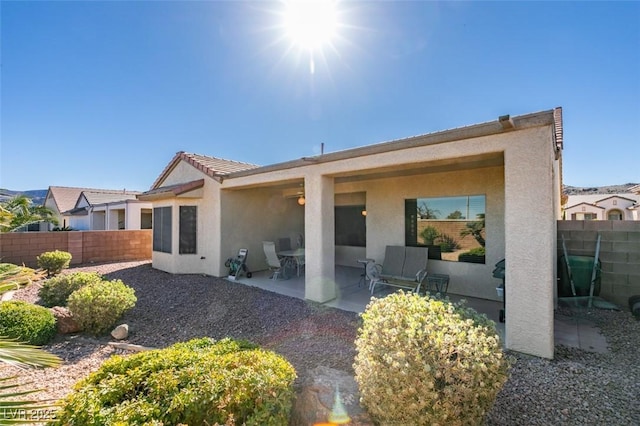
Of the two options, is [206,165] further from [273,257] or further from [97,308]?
[97,308]

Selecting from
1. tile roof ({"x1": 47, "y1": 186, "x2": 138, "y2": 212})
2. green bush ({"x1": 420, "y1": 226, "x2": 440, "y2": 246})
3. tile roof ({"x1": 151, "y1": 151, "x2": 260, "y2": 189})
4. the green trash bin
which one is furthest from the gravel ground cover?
tile roof ({"x1": 47, "y1": 186, "x2": 138, "y2": 212})

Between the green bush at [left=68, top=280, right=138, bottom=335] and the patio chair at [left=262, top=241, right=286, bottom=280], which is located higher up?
the patio chair at [left=262, top=241, right=286, bottom=280]

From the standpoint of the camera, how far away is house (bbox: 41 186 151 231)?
20.8m

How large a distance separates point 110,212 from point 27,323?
21870mm

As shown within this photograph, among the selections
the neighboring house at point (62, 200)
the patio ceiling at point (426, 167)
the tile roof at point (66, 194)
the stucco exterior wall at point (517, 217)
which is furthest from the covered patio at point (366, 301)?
the neighboring house at point (62, 200)

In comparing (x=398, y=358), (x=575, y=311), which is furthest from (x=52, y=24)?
(x=575, y=311)

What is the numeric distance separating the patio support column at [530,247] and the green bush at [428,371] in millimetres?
2471

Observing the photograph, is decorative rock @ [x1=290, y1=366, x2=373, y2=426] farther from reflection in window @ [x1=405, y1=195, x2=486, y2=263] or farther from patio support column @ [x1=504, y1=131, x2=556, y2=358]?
reflection in window @ [x1=405, y1=195, x2=486, y2=263]

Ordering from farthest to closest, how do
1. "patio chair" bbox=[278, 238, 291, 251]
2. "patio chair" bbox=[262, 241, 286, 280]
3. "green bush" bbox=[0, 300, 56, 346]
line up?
"patio chair" bbox=[278, 238, 291, 251]
"patio chair" bbox=[262, 241, 286, 280]
"green bush" bbox=[0, 300, 56, 346]

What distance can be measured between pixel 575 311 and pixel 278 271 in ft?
28.4

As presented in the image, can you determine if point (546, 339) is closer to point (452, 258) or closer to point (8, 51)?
point (452, 258)

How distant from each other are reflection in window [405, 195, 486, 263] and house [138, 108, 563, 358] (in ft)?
0.15

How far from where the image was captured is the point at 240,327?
6.12 meters

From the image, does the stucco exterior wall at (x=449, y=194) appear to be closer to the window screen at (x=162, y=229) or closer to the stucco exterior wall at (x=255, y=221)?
the stucco exterior wall at (x=255, y=221)
